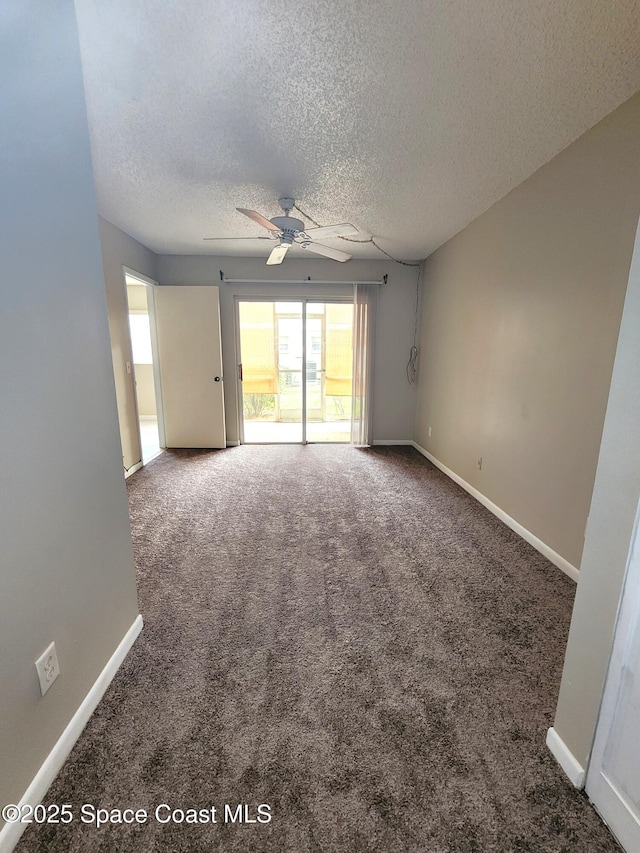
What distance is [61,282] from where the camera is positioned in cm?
108

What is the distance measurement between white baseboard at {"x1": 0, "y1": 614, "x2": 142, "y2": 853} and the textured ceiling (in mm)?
2484

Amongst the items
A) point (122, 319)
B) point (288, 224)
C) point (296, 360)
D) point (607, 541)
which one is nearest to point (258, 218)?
point (288, 224)

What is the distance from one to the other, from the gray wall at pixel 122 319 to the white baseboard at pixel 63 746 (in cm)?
205

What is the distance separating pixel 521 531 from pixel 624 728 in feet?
5.69

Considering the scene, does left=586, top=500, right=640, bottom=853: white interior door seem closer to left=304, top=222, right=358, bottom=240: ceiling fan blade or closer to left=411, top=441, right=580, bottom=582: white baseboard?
left=411, top=441, right=580, bottom=582: white baseboard

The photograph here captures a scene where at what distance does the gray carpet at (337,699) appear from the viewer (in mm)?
941

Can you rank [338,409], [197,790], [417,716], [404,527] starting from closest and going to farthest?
[197,790]
[417,716]
[404,527]
[338,409]

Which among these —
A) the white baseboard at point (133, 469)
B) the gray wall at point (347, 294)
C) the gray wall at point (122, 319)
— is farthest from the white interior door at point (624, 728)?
the gray wall at point (347, 294)

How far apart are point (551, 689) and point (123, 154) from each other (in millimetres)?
3548

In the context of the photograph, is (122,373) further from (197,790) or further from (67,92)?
(197,790)

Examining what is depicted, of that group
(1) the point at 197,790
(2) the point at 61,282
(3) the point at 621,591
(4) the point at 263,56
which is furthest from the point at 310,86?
(1) the point at 197,790

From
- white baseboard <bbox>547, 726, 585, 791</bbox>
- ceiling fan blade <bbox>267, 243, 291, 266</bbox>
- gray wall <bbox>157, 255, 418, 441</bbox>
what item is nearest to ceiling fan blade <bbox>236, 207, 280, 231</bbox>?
ceiling fan blade <bbox>267, 243, 291, 266</bbox>

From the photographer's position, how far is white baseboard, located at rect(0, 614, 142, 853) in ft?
2.89

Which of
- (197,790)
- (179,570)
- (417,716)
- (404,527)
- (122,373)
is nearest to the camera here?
(197,790)
